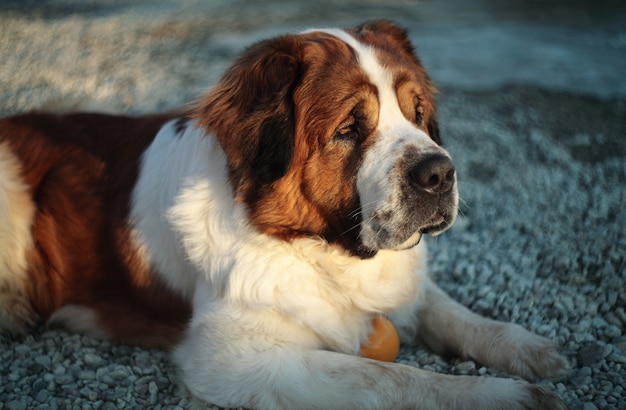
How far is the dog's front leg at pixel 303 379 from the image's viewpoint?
2.83m

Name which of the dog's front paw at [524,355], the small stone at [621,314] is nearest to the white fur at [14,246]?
the dog's front paw at [524,355]

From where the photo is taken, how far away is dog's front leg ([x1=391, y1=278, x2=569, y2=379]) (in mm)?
3293

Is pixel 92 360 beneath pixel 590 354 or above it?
beneath

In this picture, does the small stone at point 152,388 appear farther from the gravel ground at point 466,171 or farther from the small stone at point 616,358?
the small stone at point 616,358

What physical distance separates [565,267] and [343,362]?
2285mm

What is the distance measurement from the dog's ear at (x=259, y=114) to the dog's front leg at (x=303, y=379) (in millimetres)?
701

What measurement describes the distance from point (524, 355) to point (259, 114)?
181cm

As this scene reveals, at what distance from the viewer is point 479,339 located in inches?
135

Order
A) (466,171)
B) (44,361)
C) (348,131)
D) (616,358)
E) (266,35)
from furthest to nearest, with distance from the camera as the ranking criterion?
(266,35)
(466,171)
(44,361)
(616,358)
(348,131)

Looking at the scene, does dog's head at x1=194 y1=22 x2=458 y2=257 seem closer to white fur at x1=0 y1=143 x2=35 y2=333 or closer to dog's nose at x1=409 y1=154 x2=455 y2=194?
dog's nose at x1=409 y1=154 x2=455 y2=194

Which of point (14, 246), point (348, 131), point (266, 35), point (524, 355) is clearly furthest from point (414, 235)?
point (266, 35)

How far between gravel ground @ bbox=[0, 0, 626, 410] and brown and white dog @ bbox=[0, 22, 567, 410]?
259mm

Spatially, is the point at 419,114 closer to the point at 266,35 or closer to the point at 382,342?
the point at 382,342

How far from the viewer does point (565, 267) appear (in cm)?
454
